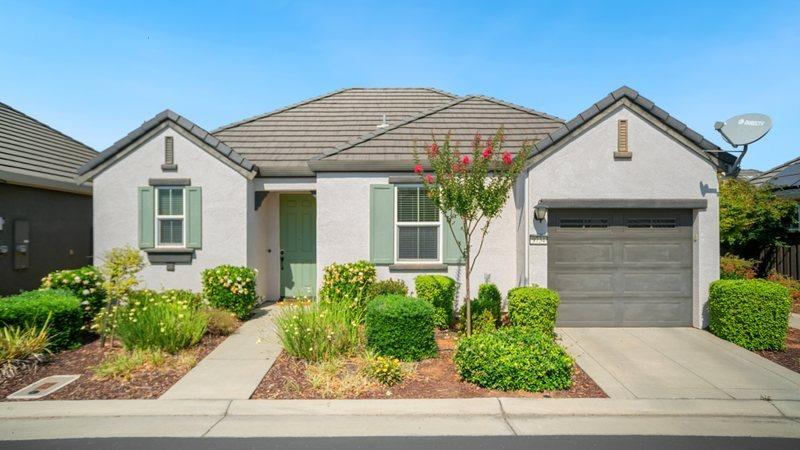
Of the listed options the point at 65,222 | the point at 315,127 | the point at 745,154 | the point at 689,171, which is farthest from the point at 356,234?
the point at 65,222

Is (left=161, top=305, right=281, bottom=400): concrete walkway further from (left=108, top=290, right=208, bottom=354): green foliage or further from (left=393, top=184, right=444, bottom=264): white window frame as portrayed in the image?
(left=393, top=184, right=444, bottom=264): white window frame

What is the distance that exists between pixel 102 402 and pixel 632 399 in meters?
6.28

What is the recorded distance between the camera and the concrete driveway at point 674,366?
530 centimetres

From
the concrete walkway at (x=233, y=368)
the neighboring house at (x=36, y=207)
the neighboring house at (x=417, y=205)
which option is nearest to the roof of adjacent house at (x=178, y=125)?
the neighboring house at (x=417, y=205)

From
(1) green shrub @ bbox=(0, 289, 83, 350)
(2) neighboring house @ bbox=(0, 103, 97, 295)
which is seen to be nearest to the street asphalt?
(1) green shrub @ bbox=(0, 289, 83, 350)

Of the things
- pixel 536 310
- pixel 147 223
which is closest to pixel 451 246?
pixel 536 310

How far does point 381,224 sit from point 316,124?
4423 mm

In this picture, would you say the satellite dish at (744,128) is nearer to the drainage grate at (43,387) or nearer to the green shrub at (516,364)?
the green shrub at (516,364)

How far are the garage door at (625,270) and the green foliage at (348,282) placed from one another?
3630 millimetres

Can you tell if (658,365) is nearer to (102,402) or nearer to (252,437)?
(252,437)

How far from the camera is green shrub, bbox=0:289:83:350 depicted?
646 centimetres

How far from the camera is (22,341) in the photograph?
6141mm

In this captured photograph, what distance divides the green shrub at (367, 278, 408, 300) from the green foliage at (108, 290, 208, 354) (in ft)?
9.97

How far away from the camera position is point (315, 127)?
11.8 m
